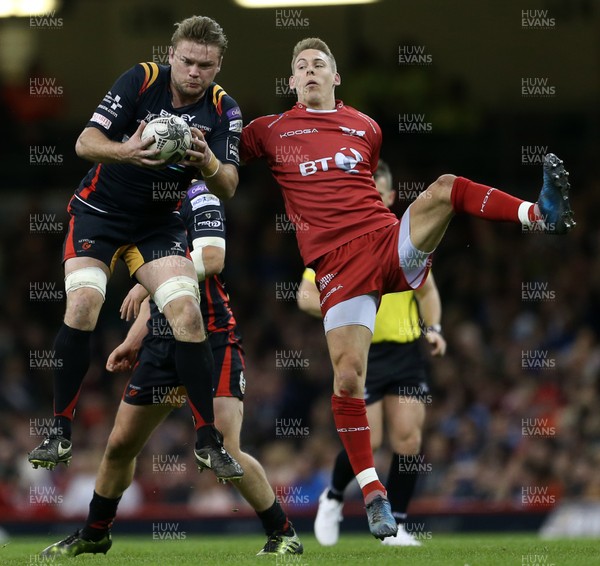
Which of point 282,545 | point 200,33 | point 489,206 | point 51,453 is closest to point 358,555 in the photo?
point 282,545

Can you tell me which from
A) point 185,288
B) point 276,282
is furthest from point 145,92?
point 276,282

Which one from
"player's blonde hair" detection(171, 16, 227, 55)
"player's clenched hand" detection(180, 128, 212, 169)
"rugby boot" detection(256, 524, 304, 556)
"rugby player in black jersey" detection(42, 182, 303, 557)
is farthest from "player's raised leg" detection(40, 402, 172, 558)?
"player's blonde hair" detection(171, 16, 227, 55)

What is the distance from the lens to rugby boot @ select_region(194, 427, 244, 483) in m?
6.62

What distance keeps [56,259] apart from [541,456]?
7.85 metres

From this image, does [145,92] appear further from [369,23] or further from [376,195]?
[369,23]

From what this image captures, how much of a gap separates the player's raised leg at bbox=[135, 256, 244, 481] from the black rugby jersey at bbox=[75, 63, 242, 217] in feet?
1.33

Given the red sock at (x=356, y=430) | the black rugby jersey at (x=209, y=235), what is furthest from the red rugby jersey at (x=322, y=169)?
the red sock at (x=356, y=430)

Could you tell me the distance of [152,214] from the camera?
7.15 meters

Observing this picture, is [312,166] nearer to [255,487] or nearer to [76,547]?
[255,487]

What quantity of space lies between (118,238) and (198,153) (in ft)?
2.52

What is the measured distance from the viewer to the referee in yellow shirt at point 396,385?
29.6 feet

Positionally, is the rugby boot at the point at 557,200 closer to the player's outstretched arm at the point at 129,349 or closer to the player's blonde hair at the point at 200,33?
the player's blonde hair at the point at 200,33

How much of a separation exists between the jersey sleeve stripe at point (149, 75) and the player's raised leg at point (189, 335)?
99 cm

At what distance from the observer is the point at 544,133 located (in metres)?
16.5
